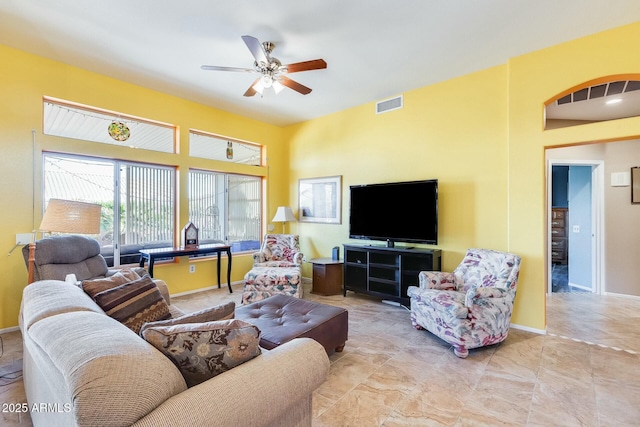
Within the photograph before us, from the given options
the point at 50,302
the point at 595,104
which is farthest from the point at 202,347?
the point at 595,104

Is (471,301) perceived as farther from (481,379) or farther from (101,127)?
(101,127)

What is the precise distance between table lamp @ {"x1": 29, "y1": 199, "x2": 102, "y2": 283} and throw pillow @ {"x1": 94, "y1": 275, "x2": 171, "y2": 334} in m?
0.86

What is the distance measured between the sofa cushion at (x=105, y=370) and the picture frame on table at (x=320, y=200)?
158 inches

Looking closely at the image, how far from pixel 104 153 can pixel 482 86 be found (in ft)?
15.7

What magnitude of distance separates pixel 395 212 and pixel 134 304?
10.3 feet

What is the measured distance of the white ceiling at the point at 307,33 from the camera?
2.42 metres

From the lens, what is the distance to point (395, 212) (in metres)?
3.98

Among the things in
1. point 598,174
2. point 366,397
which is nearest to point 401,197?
point 366,397

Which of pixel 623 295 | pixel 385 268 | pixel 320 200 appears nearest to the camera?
pixel 385 268

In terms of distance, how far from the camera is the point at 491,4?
2371 millimetres

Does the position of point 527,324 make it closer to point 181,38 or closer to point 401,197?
point 401,197

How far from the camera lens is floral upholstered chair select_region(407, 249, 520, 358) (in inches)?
101

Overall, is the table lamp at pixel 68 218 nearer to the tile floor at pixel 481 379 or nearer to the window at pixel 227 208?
the tile floor at pixel 481 379

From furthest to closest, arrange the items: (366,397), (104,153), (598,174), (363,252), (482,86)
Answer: (598,174) < (363,252) < (104,153) < (482,86) < (366,397)
